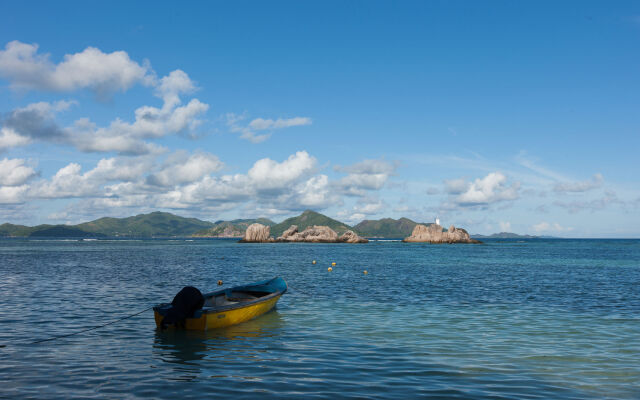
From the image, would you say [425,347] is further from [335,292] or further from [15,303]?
[15,303]

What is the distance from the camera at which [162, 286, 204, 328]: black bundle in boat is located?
65.7ft

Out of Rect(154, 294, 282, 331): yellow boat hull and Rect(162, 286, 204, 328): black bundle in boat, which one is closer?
Rect(162, 286, 204, 328): black bundle in boat

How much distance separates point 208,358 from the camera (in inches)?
661

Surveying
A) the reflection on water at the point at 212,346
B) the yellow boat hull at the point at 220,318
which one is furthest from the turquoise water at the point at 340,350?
the yellow boat hull at the point at 220,318

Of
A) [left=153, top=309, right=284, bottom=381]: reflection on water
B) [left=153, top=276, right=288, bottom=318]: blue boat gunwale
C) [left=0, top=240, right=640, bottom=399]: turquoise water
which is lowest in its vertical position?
[left=153, top=309, right=284, bottom=381]: reflection on water

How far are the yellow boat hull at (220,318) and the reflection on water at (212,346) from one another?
27 cm

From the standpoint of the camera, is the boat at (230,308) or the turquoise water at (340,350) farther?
the boat at (230,308)

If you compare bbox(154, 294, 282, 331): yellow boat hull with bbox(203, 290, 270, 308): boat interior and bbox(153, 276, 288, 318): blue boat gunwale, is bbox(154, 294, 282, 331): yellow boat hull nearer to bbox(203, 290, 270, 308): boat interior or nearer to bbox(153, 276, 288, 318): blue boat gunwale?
bbox(153, 276, 288, 318): blue boat gunwale

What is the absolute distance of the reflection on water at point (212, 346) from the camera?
636 inches

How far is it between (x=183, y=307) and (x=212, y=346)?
Result: 9.13 feet

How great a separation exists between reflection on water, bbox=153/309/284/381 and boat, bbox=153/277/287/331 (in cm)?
42

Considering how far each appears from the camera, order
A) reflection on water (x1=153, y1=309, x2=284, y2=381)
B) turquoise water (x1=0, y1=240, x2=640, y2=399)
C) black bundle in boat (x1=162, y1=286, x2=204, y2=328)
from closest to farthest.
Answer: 1. turquoise water (x1=0, y1=240, x2=640, y2=399)
2. reflection on water (x1=153, y1=309, x2=284, y2=381)
3. black bundle in boat (x1=162, y1=286, x2=204, y2=328)

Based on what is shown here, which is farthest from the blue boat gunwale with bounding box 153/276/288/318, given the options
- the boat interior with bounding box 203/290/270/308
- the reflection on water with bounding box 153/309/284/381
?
the reflection on water with bounding box 153/309/284/381

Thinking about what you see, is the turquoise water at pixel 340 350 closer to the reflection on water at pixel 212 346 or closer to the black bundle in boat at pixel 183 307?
the reflection on water at pixel 212 346
